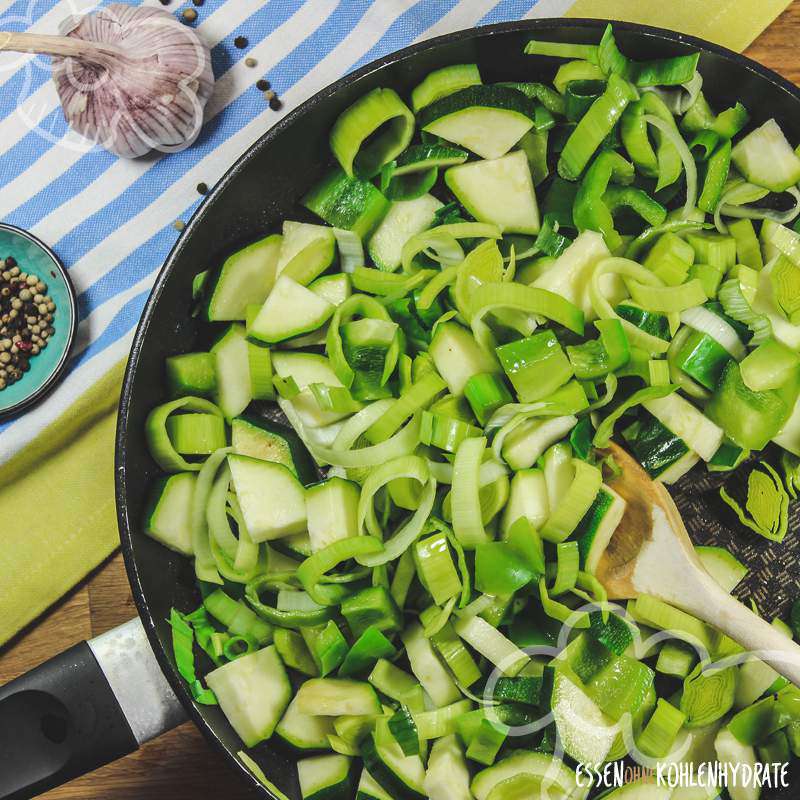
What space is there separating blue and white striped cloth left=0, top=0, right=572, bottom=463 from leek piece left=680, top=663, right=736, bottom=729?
153cm

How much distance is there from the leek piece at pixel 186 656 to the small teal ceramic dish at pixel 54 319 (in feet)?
2.11

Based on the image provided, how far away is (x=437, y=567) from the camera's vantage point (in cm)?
160

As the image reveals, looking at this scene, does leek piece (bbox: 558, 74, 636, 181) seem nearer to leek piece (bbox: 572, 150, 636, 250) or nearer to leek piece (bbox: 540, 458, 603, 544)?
leek piece (bbox: 572, 150, 636, 250)

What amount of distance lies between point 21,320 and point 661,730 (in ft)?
5.85

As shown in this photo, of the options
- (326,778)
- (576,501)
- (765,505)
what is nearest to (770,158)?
(765,505)

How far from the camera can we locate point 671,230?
172 cm

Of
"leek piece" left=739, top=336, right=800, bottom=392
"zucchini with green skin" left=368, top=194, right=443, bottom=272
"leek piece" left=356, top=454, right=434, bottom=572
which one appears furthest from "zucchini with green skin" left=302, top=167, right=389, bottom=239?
"leek piece" left=739, top=336, right=800, bottom=392

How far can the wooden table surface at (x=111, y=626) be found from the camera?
1.95 m

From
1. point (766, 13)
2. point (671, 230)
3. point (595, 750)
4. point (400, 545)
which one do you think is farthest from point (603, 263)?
point (595, 750)

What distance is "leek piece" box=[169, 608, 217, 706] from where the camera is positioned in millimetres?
1704

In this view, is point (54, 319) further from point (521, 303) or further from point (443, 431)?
point (521, 303)

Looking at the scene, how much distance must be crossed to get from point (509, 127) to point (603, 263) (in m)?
0.37

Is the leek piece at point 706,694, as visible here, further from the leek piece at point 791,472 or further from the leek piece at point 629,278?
the leek piece at point 629,278

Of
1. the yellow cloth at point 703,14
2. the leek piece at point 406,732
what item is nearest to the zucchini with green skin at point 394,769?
the leek piece at point 406,732
